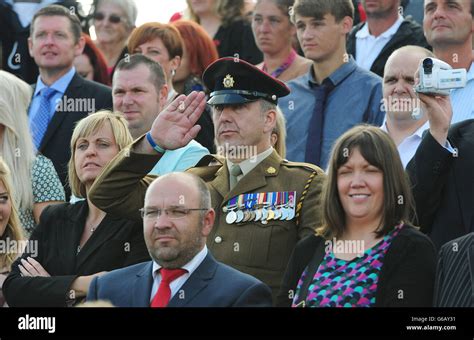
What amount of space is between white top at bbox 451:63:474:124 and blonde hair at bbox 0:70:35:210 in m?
2.83

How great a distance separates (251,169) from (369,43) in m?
2.81

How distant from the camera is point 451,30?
946 centimetres

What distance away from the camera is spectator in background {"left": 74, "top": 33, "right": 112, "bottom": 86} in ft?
37.6

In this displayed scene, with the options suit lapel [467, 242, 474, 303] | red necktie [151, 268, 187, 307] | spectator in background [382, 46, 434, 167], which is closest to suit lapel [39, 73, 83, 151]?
spectator in background [382, 46, 434, 167]

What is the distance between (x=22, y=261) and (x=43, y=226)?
255 millimetres

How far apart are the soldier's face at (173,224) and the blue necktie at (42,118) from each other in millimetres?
2833

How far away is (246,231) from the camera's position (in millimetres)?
7965

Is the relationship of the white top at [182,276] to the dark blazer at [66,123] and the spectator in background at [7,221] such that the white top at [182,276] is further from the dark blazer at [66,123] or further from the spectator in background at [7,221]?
the dark blazer at [66,123]

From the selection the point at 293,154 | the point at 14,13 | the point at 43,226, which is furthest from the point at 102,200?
the point at 14,13

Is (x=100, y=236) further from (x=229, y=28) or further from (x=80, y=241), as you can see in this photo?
(x=229, y=28)

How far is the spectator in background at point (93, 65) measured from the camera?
37.6 ft

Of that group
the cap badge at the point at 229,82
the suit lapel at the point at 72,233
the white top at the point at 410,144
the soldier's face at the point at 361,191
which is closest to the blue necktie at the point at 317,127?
the white top at the point at 410,144
